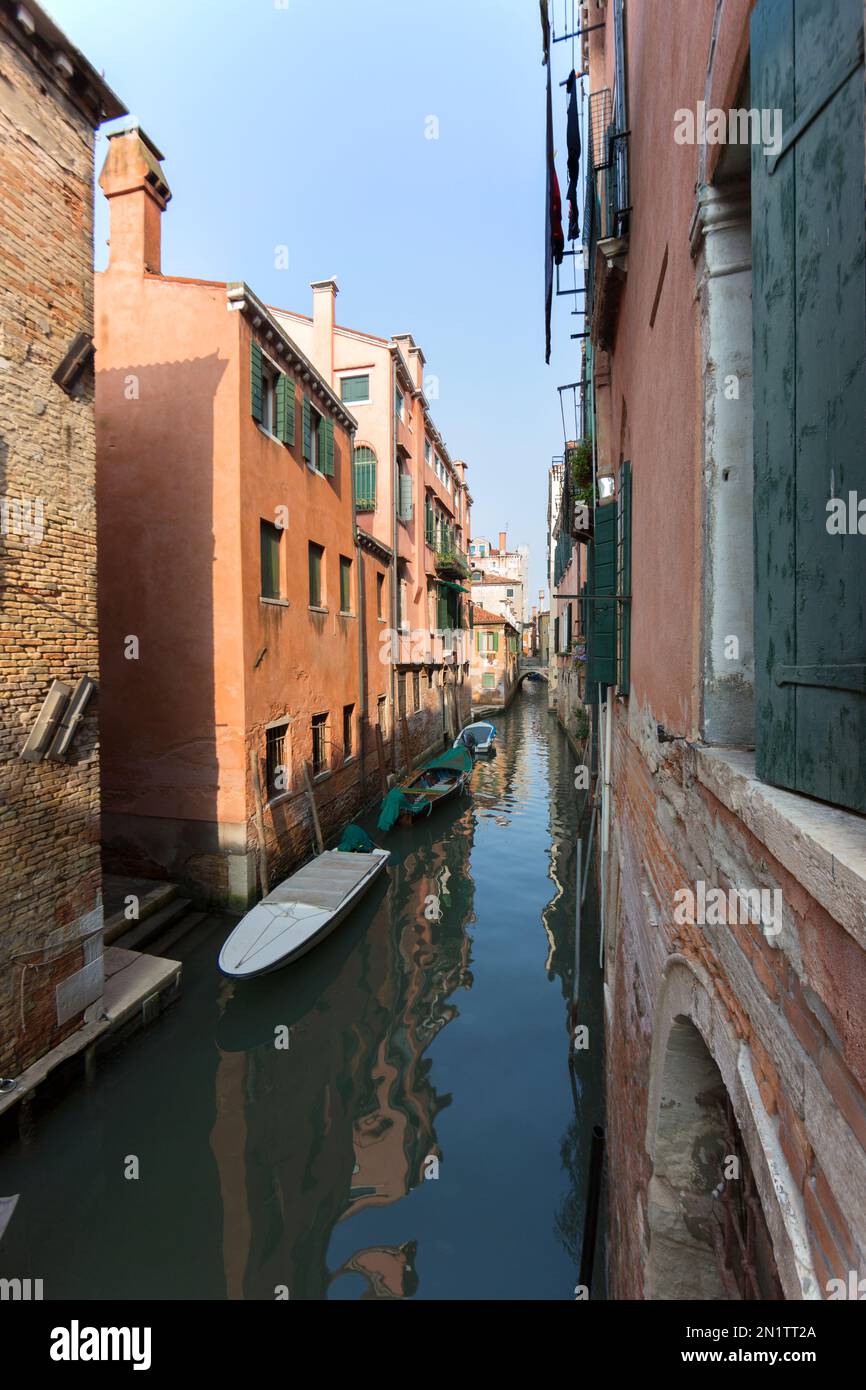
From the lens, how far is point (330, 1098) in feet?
20.9

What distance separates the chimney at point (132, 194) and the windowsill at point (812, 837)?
11575 millimetres

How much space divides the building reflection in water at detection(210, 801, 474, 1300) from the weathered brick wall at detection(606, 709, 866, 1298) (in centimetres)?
239

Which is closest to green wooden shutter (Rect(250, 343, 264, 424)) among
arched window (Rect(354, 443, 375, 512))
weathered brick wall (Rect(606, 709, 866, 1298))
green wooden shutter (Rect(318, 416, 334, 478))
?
green wooden shutter (Rect(318, 416, 334, 478))

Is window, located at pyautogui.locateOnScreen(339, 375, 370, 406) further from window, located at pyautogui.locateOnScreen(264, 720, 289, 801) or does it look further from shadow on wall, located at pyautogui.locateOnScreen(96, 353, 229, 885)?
window, located at pyautogui.locateOnScreen(264, 720, 289, 801)

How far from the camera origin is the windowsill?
1.07 m

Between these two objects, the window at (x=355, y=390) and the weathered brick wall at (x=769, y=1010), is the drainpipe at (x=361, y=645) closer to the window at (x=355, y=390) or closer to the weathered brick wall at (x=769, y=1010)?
the window at (x=355, y=390)

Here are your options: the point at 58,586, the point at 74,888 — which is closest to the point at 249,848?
the point at 74,888

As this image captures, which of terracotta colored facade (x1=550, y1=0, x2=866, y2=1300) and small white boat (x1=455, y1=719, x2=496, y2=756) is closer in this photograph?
terracotta colored facade (x1=550, y1=0, x2=866, y2=1300)

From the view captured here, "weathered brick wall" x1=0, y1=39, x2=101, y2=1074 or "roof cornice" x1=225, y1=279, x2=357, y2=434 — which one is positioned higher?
"roof cornice" x1=225, y1=279, x2=357, y2=434

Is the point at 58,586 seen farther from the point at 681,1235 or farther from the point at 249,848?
the point at 681,1235

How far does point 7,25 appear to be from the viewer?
517 cm

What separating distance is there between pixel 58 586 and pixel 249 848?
502 centimetres

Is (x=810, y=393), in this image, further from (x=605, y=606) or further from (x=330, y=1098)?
(x=330, y=1098)

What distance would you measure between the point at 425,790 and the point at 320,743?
397 cm
